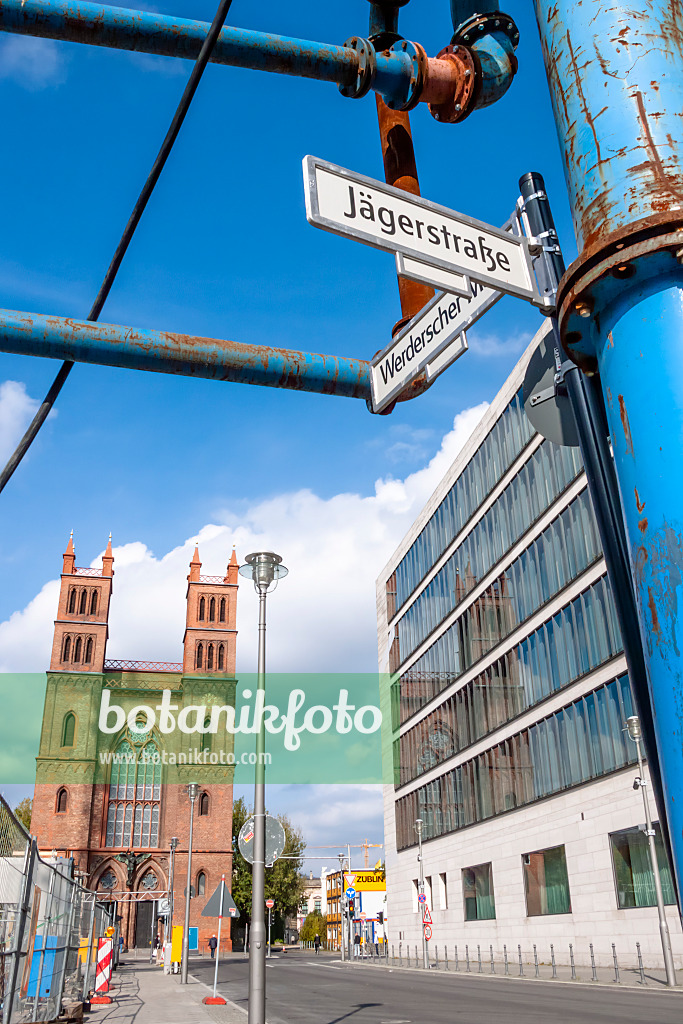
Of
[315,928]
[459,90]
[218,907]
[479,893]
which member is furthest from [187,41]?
[315,928]

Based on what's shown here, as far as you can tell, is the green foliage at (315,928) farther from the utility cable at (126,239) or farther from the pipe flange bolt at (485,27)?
the pipe flange bolt at (485,27)

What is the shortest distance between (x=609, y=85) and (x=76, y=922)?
17318 mm

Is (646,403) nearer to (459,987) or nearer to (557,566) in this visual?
(459,987)

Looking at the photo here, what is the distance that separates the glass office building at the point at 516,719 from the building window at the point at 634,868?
0.06m

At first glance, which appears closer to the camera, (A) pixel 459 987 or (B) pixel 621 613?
(B) pixel 621 613

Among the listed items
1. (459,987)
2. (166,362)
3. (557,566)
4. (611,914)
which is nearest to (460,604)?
(557,566)

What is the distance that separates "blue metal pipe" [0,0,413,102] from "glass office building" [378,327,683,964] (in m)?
24.3

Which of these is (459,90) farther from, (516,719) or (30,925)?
(516,719)

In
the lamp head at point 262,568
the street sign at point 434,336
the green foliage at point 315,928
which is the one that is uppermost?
the lamp head at point 262,568

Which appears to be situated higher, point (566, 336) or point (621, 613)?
point (566, 336)

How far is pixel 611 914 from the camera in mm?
26750

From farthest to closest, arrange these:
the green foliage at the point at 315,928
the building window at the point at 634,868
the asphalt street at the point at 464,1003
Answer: the green foliage at the point at 315,928 < the building window at the point at 634,868 < the asphalt street at the point at 464,1003

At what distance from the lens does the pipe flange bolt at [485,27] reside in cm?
303

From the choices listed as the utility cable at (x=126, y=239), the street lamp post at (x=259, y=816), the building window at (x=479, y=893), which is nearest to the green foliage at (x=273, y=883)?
the building window at (x=479, y=893)
